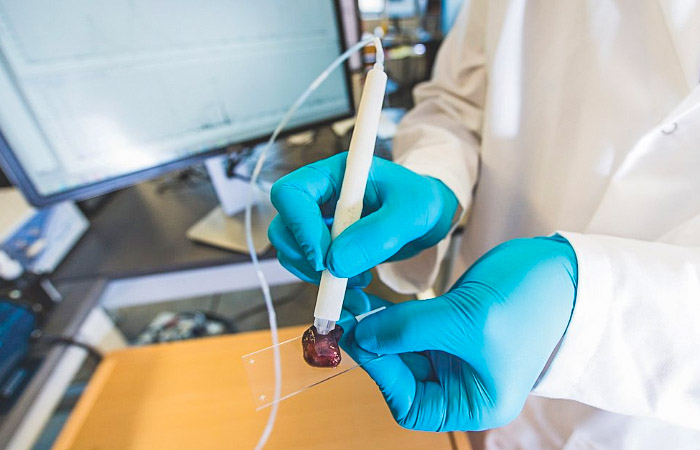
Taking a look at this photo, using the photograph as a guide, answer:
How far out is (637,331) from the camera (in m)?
0.31

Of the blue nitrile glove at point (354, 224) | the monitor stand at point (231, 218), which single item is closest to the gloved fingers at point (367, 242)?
the blue nitrile glove at point (354, 224)

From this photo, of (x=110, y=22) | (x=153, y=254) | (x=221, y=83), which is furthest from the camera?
(x=153, y=254)

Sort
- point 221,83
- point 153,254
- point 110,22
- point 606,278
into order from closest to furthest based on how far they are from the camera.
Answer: point 606,278, point 110,22, point 221,83, point 153,254

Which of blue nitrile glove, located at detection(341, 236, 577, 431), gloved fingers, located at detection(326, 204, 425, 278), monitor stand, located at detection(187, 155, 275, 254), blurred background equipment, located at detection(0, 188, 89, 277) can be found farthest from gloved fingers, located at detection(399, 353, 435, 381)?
blurred background equipment, located at detection(0, 188, 89, 277)

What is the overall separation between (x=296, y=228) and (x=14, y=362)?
1.85ft

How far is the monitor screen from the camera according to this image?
446mm

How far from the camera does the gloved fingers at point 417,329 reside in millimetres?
316

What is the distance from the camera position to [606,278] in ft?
1.01

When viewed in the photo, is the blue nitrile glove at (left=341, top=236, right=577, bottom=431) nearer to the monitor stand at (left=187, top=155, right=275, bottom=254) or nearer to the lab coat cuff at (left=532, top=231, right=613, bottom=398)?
the lab coat cuff at (left=532, top=231, right=613, bottom=398)

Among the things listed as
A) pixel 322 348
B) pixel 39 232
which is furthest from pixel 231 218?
pixel 322 348

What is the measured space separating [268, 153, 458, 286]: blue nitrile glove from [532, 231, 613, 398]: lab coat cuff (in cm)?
15

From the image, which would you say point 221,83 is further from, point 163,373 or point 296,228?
point 163,373

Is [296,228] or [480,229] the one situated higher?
[296,228]

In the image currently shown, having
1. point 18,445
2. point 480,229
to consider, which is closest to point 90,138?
point 18,445
